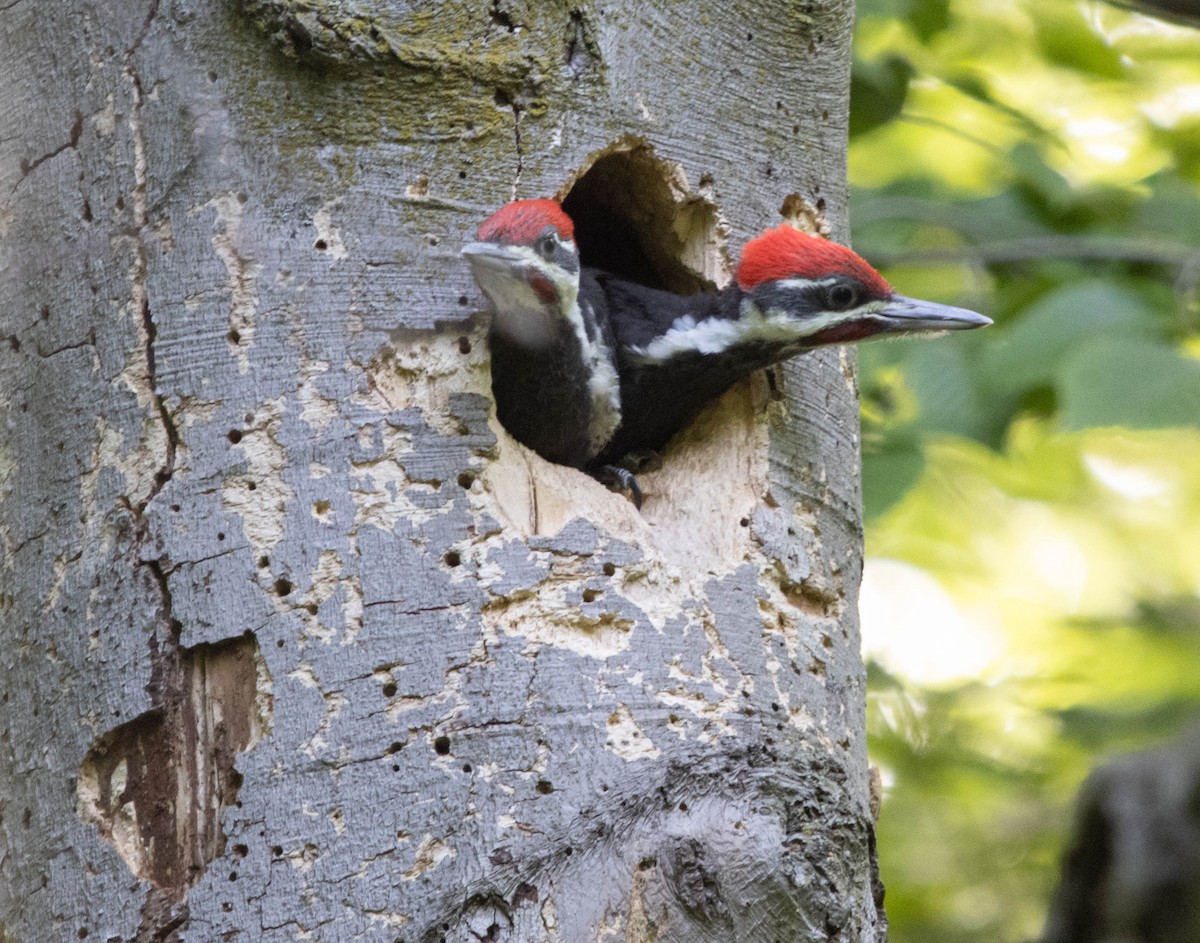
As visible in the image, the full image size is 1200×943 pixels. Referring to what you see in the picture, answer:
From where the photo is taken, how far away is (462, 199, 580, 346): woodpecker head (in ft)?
7.91

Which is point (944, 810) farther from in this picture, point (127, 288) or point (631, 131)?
point (127, 288)

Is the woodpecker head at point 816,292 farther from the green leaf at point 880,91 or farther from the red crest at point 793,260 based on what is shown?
the green leaf at point 880,91

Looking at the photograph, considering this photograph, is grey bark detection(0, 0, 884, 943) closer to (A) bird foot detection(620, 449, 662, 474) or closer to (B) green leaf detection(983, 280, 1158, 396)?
(A) bird foot detection(620, 449, 662, 474)

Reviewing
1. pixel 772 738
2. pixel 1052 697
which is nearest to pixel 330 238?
pixel 772 738

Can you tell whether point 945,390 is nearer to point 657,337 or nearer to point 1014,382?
point 1014,382

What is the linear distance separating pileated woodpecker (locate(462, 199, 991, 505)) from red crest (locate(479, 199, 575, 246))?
0.24 ft

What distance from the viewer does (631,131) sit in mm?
2693

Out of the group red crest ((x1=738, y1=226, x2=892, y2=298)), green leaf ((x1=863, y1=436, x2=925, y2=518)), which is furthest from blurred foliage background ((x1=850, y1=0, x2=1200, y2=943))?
red crest ((x1=738, y1=226, x2=892, y2=298))

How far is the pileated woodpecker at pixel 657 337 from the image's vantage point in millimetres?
2801

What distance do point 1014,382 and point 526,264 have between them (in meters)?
2.00

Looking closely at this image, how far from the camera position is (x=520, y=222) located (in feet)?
8.00

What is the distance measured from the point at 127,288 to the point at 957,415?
8.14 feet

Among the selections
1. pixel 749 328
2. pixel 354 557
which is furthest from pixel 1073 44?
pixel 354 557

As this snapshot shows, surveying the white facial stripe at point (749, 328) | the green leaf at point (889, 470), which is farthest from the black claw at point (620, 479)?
the green leaf at point (889, 470)
